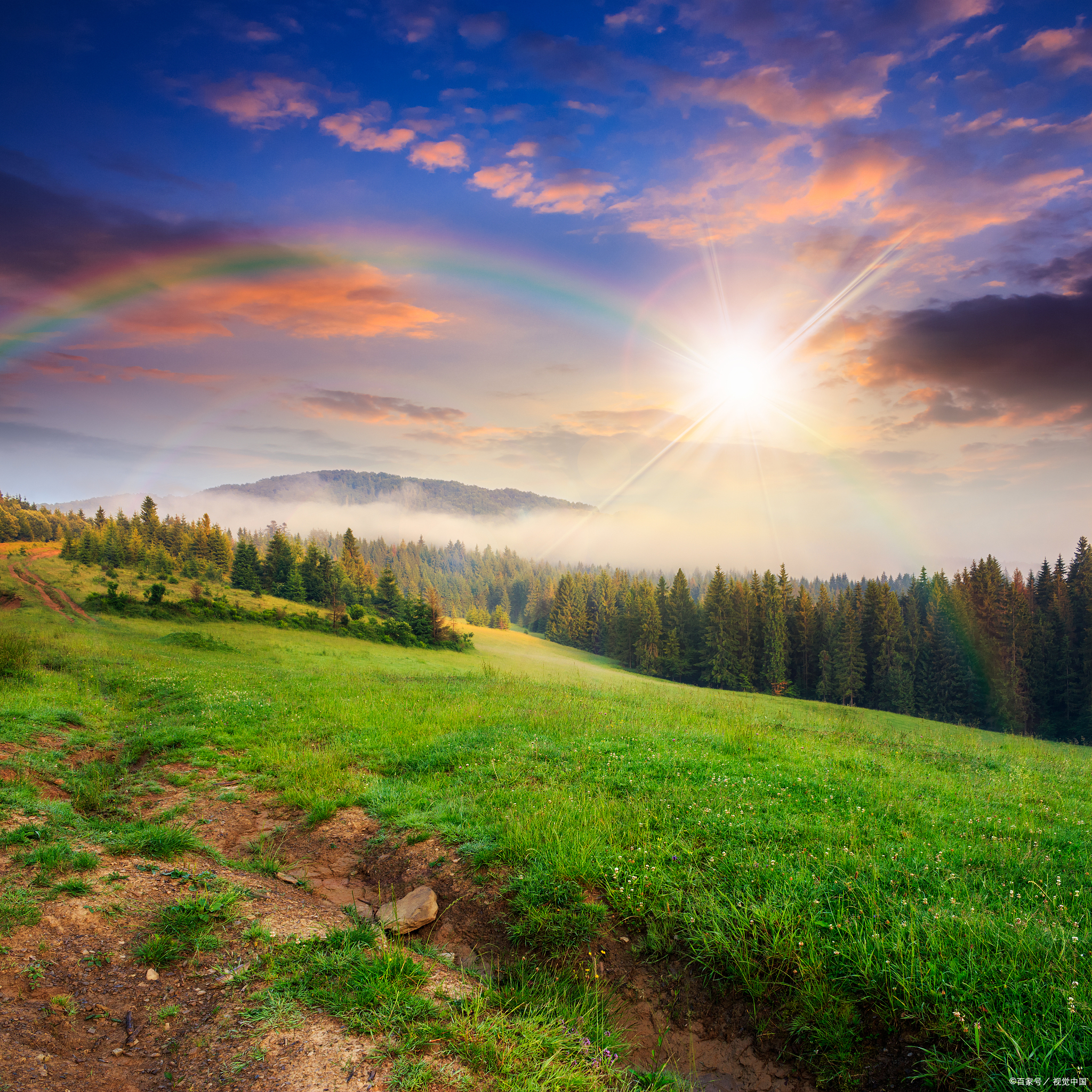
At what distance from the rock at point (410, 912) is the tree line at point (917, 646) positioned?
63.2 meters

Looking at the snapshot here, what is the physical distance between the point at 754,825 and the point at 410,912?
4.56 metres

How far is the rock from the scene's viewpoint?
19.1 feet

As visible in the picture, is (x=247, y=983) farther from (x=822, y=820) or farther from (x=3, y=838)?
(x=822, y=820)

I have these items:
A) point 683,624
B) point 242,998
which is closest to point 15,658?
point 242,998

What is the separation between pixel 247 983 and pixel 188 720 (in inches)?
435

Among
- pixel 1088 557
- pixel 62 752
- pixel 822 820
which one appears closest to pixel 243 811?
pixel 62 752

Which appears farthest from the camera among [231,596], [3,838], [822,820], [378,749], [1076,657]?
[231,596]

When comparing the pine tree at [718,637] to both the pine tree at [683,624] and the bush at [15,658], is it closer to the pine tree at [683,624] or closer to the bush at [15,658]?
the pine tree at [683,624]

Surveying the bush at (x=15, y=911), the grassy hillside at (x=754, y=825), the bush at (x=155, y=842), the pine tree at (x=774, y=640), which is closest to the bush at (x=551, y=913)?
the grassy hillside at (x=754, y=825)

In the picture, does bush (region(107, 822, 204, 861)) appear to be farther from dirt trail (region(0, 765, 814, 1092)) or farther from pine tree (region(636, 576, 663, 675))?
pine tree (region(636, 576, 663, 675))

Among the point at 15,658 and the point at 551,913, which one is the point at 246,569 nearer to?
the point at 15,658

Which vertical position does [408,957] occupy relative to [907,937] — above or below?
below

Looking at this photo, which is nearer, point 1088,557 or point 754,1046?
point 754,1046

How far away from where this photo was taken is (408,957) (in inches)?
195
